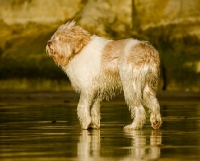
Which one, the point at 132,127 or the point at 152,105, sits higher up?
the point at 152,105

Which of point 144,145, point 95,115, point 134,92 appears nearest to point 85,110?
point 95,115

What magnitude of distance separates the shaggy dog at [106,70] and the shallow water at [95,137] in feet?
1.11

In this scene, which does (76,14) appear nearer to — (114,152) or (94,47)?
(94,47)

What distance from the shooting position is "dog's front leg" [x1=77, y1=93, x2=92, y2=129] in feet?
59.9

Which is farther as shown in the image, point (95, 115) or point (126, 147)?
point (95, 115)

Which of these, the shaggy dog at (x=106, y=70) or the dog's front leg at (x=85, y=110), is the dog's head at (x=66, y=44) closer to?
the shaggy dog at (x=106, y=70)

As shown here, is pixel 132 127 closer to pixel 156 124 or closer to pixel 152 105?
pixel 156 124

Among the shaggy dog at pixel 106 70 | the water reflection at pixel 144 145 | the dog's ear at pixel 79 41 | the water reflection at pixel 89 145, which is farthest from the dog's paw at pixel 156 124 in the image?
the dog's ear at pixel 79 41

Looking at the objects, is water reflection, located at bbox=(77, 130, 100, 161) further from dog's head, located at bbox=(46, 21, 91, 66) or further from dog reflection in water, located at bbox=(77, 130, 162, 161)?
dog's head, located at bbox=(46, 21, 91, 66)

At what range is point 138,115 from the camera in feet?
58.1

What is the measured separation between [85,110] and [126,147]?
169 inches

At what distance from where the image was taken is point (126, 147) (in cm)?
1410

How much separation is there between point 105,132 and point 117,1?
697 inches

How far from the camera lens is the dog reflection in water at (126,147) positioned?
12.9 meters
